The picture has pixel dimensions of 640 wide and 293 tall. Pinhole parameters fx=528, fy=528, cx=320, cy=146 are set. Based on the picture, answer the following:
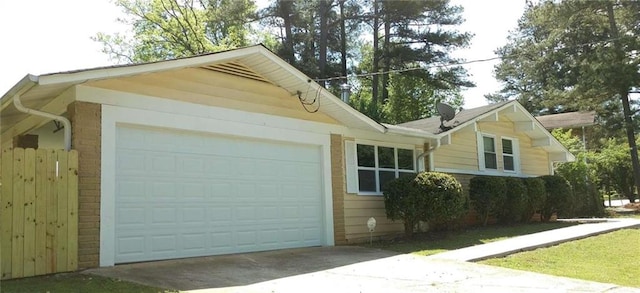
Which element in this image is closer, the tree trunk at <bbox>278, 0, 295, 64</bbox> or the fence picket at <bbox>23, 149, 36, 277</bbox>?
the fence picket at <bbox>23, 149, 36, 277</bbox>

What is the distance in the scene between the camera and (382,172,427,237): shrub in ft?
39.1

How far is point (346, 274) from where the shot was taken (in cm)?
782

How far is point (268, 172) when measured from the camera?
10422 mm

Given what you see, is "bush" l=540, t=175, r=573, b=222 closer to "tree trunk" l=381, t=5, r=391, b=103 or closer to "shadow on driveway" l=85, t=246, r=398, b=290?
"shadow on driveway" l=85, t=246, r=398, b=290

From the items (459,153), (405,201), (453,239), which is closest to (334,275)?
(405,201)

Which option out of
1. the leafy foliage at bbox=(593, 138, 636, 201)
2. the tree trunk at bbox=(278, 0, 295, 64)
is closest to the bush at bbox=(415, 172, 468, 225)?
the tree trunk at bbox=(278, 0, 295, 64)

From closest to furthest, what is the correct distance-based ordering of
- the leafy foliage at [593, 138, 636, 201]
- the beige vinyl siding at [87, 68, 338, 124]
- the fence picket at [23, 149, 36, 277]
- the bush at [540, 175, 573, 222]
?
the fence picket at [23, 149, 36, 277] < the beige vinyl siding at [87, 68, 338, 124] < the bush at [540, 175, 573, 222] < the leafy foliage at [593, 138, 636, 201]

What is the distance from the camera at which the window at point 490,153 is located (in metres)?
16.7

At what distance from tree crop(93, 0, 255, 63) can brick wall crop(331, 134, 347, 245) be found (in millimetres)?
21382

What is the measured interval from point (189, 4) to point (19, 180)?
28.0 meters

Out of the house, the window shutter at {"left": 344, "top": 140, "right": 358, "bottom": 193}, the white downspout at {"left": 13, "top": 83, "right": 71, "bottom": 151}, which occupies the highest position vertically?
the house

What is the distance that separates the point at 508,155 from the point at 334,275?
11.7 meters

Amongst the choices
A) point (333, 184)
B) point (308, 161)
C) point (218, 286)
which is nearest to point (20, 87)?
point (218, 286)

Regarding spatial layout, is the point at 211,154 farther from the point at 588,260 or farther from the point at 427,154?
the point at 588,260
